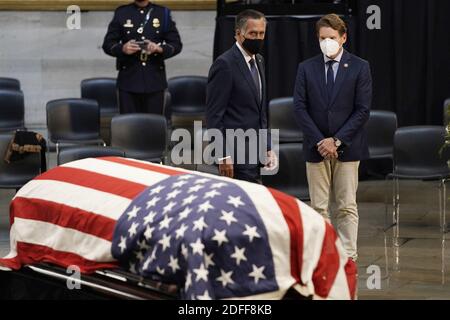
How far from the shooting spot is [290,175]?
843 centimetres

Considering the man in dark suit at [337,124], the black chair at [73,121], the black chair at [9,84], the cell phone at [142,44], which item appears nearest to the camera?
the man in dark suit at [337,124]


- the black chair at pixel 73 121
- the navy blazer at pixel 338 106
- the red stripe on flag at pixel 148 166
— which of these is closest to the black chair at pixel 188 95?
the black chair at pixel 73 121

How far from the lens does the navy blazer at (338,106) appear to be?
7.50 m

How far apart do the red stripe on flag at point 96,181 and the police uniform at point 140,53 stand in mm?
4405

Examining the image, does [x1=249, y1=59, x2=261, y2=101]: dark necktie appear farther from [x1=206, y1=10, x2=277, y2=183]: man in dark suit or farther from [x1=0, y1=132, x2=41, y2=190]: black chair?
[x1=0, y1=132, x2=41, y2=190]: black chair

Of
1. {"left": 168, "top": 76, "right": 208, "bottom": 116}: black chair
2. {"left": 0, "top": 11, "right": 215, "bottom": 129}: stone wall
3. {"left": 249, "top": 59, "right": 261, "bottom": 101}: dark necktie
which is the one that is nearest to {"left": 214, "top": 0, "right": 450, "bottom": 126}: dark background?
{"left": 168, "top": 76, "right": 208, "bottom": 116}: black chair

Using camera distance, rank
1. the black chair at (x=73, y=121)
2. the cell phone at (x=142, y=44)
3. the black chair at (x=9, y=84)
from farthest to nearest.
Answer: the black chair at (x=9, y=84), the black chair at (x=73, y=121), the cell phone at (x=142, y=44)

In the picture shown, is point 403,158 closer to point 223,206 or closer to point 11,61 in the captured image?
point 223,206

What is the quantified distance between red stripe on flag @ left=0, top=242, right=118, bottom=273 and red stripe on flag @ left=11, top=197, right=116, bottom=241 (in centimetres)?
13

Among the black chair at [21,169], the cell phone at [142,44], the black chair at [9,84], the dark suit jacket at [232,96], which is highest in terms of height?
the cell phone at [142,44]

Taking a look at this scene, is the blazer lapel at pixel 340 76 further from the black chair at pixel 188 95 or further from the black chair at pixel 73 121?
the black chair at pixel 188 95

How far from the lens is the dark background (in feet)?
36.5

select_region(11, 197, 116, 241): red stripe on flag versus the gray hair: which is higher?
the gray hair
